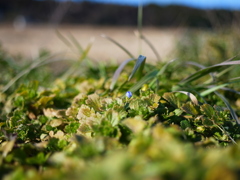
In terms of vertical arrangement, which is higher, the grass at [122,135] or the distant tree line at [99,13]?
the distant tree line at [99,13]

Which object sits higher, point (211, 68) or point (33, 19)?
point (33, 19)

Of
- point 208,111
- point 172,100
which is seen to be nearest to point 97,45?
point 172,100

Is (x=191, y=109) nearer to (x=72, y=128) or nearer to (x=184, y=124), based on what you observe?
(x=184, y=124)

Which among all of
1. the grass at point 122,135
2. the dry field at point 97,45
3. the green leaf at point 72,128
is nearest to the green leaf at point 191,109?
the grass at point 122,135

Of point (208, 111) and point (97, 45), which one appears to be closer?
point (208, 111)

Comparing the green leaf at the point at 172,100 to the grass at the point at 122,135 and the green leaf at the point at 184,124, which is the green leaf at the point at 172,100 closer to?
the grass at the point at 122,135

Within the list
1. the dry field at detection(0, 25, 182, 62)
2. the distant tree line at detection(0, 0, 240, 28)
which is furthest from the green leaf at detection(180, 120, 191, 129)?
the distant tree line at detection(0, 0, 240, 28)

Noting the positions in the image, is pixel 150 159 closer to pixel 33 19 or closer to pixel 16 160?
pixel 16 160

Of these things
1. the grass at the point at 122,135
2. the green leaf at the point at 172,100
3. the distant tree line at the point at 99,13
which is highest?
the distant tree line at the point at 99,13

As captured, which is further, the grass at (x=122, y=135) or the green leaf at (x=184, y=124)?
the green leaf at (x=184, y=124)

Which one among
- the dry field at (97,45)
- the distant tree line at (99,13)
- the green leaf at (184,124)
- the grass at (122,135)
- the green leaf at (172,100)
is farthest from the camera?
the distant tree line at (99,13)

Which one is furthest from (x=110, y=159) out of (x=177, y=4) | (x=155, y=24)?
(x=177, y=4)
